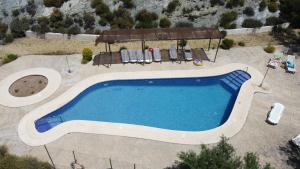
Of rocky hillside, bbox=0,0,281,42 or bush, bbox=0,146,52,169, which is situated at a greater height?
rocky hillside, bbox=0,0,281,42

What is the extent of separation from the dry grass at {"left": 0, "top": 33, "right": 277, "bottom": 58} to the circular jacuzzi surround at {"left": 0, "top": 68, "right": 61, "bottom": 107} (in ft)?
10.6

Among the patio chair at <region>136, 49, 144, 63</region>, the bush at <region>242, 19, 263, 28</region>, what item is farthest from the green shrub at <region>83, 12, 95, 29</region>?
the bush at <region>242, 19, 263, 28</region>

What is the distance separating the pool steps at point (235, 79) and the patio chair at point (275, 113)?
381cm

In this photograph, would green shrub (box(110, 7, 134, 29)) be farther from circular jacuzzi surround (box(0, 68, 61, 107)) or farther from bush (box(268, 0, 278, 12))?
bush (box(268, 0, 278, 12))

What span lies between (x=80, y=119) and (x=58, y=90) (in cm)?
359

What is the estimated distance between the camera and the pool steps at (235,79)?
81.3ft

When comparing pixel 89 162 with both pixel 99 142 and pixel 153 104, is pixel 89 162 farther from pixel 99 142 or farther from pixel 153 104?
pixel 153 104

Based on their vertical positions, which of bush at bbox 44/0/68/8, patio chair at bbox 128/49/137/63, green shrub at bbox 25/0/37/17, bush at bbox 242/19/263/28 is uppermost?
bush at bbox 44/0/68/8

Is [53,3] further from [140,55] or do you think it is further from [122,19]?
[140,55]

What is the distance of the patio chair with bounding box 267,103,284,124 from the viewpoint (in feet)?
67.8

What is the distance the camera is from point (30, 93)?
2366 cm

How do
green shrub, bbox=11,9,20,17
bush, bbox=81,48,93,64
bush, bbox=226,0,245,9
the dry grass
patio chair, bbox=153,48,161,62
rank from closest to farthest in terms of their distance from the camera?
bush, bbox=81,48,93,64 < patio chair, bbox=153,48,161,62 < the dry grass < green shrub, bbox=11,9,20,17 < bush, bbox=226,0,245,9

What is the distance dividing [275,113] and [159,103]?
8997mm

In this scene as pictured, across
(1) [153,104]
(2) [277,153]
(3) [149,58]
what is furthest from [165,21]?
(2) [277,153]
